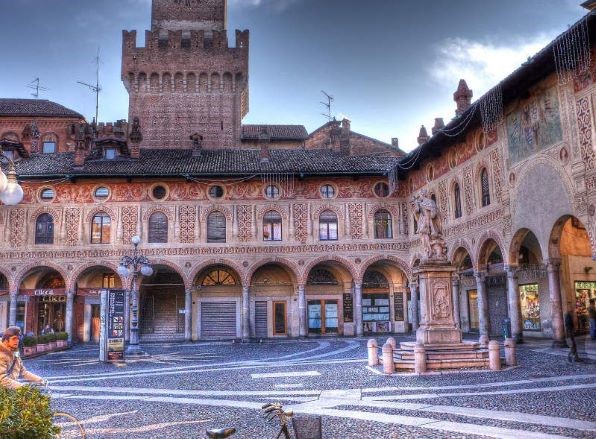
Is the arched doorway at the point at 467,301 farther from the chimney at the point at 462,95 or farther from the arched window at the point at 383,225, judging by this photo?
the chimney at the point at 462,95

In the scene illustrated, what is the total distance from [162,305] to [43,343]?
823cm

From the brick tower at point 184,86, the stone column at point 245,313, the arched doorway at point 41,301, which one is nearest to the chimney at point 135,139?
the brick tower at point 184,86

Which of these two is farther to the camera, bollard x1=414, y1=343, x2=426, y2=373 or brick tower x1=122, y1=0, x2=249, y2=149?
brick tower x1=122, y1=0, x2=249, y2=149

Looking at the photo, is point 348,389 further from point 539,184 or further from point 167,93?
point 167,93

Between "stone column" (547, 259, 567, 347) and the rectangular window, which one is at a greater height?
the rectangular window

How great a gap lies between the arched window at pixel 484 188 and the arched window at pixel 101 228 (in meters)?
19.0

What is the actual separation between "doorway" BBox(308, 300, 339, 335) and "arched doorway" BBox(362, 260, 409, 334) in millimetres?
1661

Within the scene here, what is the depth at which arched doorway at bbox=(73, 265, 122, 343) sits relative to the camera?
3075 centimetres

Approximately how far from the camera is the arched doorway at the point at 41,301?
98.4 feet

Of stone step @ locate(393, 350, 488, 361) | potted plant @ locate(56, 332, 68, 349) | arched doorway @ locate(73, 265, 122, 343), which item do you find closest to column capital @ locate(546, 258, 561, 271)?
stone step @ locate(393, 350, 488, 361)

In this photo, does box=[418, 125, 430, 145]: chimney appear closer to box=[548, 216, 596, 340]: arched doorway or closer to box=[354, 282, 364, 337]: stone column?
box=[354, 282, 364, 337]: stone column

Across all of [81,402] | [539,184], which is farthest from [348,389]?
[539,184]

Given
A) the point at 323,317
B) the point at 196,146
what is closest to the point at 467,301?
the point at 323,317

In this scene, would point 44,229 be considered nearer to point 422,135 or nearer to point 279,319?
point 279,319
